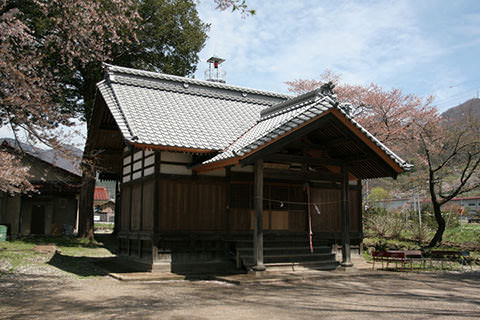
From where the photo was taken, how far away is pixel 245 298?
869cm

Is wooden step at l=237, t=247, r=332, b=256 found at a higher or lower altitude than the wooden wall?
lower

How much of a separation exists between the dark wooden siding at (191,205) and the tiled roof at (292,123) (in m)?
1.42

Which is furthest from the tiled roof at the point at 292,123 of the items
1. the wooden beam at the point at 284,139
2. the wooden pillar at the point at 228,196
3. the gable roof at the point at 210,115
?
the wooden pillar at the point at 228,196

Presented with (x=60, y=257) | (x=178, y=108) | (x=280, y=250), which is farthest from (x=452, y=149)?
(x=60, y=257)

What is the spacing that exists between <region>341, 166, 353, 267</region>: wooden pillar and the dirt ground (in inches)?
28.7

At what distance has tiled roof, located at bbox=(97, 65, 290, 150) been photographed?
12.6 m

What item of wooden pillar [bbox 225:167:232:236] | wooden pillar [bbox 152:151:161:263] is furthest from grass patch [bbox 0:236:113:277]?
wooden pillar [bbox 225:167:232:236]

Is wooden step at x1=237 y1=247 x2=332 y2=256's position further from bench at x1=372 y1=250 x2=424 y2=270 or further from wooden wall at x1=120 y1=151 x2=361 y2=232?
bench at x1=372 y1=250 x2=424 y2=270

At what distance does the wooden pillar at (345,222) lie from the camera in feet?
42.2

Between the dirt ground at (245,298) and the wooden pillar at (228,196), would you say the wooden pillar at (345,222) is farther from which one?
the wooden pillar at (228,196)

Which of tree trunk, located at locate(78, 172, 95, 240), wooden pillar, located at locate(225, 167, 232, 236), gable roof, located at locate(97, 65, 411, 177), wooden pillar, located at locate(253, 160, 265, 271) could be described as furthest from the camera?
tree trunk, located at locate(78, 172, 95, 240)

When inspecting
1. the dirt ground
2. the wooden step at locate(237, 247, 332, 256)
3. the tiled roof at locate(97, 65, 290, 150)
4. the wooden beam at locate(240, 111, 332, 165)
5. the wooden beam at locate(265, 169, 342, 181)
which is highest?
the tiled roof at locate(97, 65, 290, 150)

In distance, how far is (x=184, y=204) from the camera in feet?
42.1

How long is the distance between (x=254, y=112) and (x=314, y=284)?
8.33 meters
